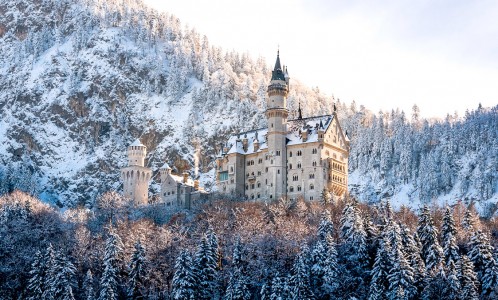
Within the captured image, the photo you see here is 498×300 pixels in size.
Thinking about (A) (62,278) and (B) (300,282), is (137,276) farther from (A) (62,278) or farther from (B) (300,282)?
(B) (300,282)

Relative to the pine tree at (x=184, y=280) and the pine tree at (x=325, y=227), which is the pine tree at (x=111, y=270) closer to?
the pine tree at (x=184, y=280)

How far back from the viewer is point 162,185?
145 m

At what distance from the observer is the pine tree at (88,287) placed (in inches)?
3510

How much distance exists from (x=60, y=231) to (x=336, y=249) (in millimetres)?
41763

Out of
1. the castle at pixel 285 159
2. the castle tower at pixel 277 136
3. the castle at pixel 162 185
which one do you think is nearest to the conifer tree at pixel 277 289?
the castle at pixel 285 159

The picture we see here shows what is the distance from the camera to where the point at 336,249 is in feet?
297

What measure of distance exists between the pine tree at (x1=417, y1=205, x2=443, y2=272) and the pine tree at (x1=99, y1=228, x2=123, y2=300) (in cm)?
3617

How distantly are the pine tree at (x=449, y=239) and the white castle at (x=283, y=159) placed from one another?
2709cm

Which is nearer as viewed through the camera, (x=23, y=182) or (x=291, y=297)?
(x=291, y=297)

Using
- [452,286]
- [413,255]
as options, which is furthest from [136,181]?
[452,286]

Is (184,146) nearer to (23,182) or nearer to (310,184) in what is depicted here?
(23,182)

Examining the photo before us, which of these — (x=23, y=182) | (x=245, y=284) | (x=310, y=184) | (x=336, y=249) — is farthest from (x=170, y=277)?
(x=23, y=182)

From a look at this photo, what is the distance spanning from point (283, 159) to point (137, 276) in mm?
42670

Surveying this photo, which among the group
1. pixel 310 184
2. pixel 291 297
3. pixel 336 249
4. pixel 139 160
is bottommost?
pixel 291 297
